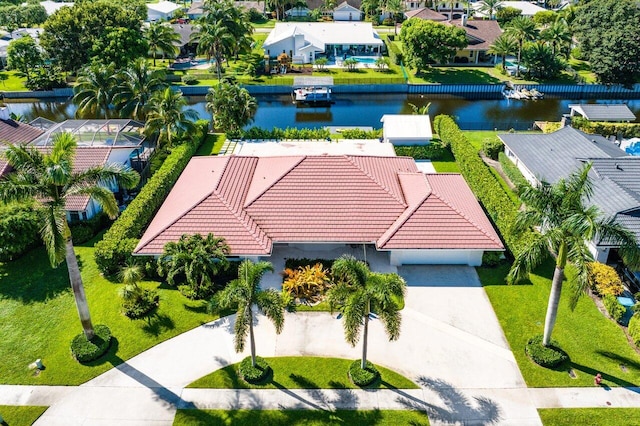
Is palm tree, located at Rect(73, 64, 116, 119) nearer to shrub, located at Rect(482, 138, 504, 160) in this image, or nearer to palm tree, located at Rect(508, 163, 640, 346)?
shrub, located at Rect(482, 138, 504, 160)

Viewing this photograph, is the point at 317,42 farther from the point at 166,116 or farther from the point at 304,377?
the point at 304,377

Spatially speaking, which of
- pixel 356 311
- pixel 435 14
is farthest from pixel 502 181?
pixel 435 14

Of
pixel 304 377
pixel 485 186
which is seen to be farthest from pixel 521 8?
pixel 304 377

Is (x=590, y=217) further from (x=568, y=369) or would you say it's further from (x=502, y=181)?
(x=502, y=181)

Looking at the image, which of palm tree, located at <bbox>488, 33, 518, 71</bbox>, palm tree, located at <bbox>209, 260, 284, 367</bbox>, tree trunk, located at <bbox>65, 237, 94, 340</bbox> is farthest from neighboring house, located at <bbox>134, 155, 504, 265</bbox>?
palm tree, located at <bbox>488, 33, 518, 71</bbox>

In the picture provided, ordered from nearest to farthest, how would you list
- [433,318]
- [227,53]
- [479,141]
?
1. [433,318]
2. [479,141]
3. [227,53]

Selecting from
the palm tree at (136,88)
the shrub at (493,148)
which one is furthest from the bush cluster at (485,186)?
the palm tree at (136,88)

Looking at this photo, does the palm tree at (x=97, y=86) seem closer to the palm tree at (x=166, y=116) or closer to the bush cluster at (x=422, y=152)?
the palm tree at (x=166, y=116)
